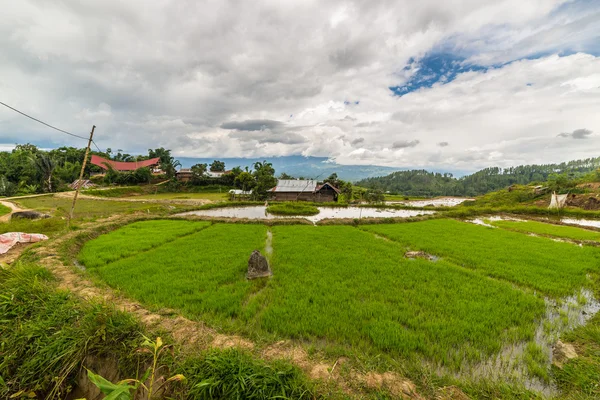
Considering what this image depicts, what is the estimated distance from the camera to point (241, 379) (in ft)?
7.71

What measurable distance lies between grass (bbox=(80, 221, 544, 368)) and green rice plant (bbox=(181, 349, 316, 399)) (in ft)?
3.98

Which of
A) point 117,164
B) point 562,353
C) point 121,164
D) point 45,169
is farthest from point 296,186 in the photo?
point 121,164

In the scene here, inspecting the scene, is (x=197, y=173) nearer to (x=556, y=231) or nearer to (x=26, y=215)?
(x=26, y=215)

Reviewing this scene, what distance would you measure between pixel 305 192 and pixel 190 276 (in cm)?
2510

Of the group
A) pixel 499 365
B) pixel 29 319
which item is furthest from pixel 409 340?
pixel 29 319

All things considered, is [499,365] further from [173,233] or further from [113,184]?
[113,184]

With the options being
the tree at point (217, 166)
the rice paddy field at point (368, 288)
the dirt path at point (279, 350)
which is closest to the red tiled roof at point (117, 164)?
the tree at point (217, 166)

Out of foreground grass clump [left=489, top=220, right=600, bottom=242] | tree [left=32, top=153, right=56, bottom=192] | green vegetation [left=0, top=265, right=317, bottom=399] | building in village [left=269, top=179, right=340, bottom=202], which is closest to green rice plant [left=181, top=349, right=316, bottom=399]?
green vegetation [left=0, top=265, right=317, bottom=399]

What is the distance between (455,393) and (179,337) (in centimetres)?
411

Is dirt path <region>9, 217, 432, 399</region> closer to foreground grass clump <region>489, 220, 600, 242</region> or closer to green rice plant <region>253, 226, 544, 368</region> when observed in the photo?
green rice plant <region>253, 226, 544, 368</region>

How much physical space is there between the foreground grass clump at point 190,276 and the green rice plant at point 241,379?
1601 millimetres

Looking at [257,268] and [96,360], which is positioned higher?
[96,360]

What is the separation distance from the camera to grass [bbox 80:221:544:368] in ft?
12.8

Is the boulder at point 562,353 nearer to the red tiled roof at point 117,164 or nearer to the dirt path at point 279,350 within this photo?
the dirt path at point 279,350
